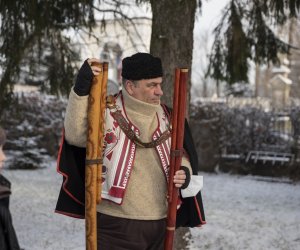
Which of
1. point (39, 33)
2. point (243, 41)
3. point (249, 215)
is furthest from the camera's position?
point (249, 215)

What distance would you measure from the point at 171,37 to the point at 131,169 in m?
1.92

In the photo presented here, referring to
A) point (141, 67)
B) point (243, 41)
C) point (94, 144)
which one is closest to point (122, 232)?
point (94, 144)

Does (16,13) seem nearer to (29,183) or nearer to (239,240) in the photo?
(239,240)

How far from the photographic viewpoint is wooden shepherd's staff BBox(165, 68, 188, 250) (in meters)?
2.50

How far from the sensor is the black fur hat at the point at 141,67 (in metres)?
2.50

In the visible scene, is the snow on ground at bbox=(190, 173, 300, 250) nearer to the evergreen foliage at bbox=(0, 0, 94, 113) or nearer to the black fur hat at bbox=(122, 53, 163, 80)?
the evergreen foliage at bbox=(0, 0, 94, 113)

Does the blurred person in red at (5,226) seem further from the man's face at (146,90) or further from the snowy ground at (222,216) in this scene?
the snowy ground at (222,216)

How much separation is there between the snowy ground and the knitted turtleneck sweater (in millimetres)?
2897

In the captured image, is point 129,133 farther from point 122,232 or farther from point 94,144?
point 122,232

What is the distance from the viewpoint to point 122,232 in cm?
253

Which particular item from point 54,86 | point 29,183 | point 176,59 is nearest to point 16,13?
point 54,86

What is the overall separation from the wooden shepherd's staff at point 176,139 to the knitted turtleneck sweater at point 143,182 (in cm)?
8

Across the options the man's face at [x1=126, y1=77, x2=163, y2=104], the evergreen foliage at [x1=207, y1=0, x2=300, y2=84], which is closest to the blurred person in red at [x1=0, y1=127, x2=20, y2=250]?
the man's face at [x1=126, y1=77, x2=163, y2=104]

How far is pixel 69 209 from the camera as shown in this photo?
258 cm
